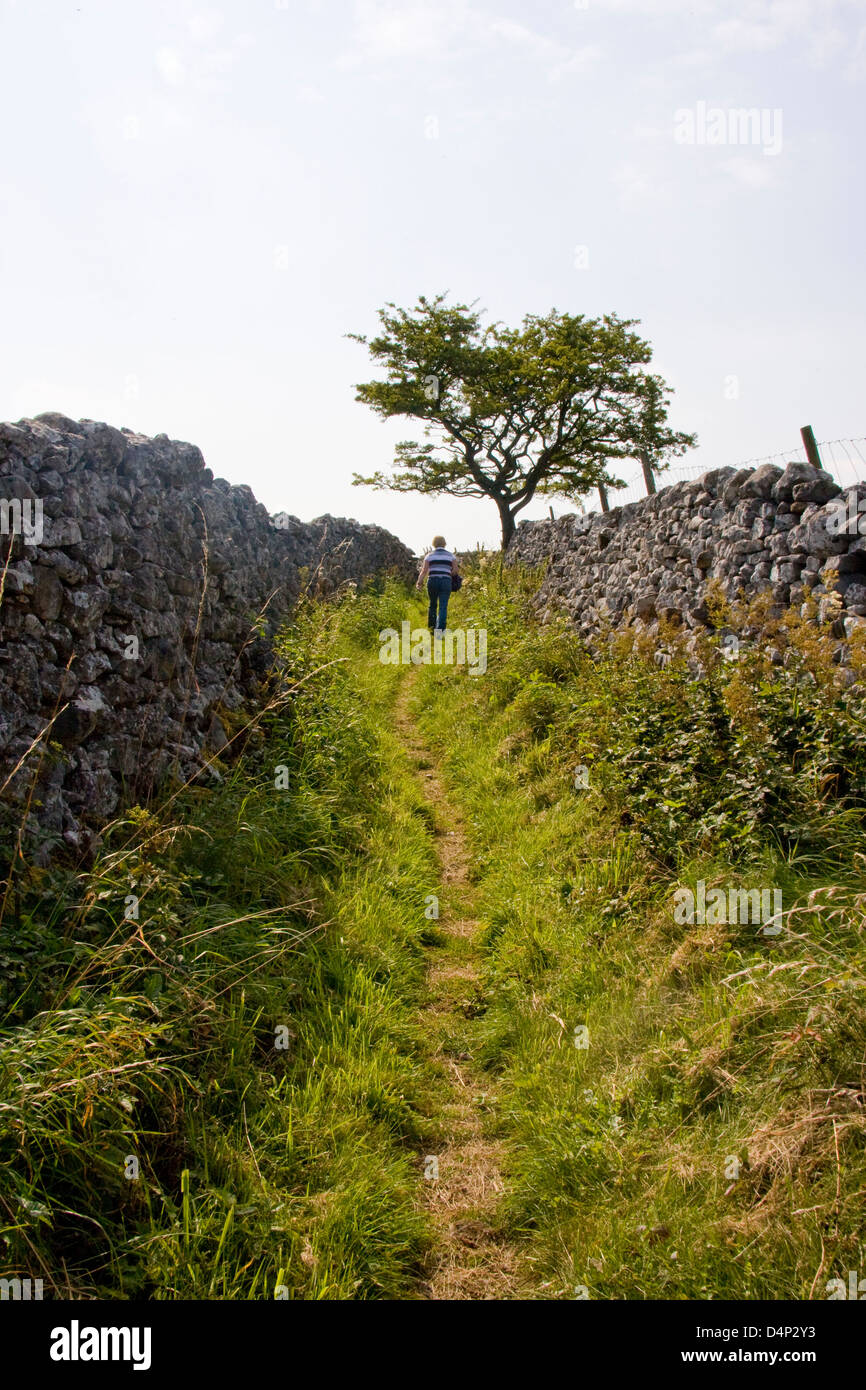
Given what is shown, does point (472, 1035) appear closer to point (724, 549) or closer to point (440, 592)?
point (724, 549)

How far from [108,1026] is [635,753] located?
13.2 feet

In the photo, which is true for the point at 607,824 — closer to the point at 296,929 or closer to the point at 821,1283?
the point at 296,929

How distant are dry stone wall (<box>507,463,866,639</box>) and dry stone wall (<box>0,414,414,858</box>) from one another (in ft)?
13.8

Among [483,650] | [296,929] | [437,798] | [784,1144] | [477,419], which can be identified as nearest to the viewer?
[784,1144]

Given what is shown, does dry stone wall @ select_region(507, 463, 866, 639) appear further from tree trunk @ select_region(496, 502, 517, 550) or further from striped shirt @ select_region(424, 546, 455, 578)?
tree trunk @ select_region(496, 502, 517, 550)

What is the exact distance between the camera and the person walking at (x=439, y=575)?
41.2 feet

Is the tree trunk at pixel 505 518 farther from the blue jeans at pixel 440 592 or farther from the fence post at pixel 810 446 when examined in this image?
the fence post at pixel 810 446

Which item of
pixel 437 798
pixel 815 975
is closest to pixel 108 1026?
pixel 815 975

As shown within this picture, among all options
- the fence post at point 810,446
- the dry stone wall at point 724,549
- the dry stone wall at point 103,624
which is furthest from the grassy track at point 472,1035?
the fence post at point 810,446

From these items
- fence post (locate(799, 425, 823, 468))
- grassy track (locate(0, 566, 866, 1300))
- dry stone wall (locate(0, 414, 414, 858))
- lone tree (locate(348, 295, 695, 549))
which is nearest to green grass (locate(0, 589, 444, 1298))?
grassy track (locate(0, 566, 866, 1300))

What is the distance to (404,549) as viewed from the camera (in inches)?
1053

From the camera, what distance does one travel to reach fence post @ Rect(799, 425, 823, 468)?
22.7 ft

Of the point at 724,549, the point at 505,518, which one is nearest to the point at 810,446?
the point at 724,549

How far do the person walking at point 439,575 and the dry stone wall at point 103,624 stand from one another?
18.2 ft
